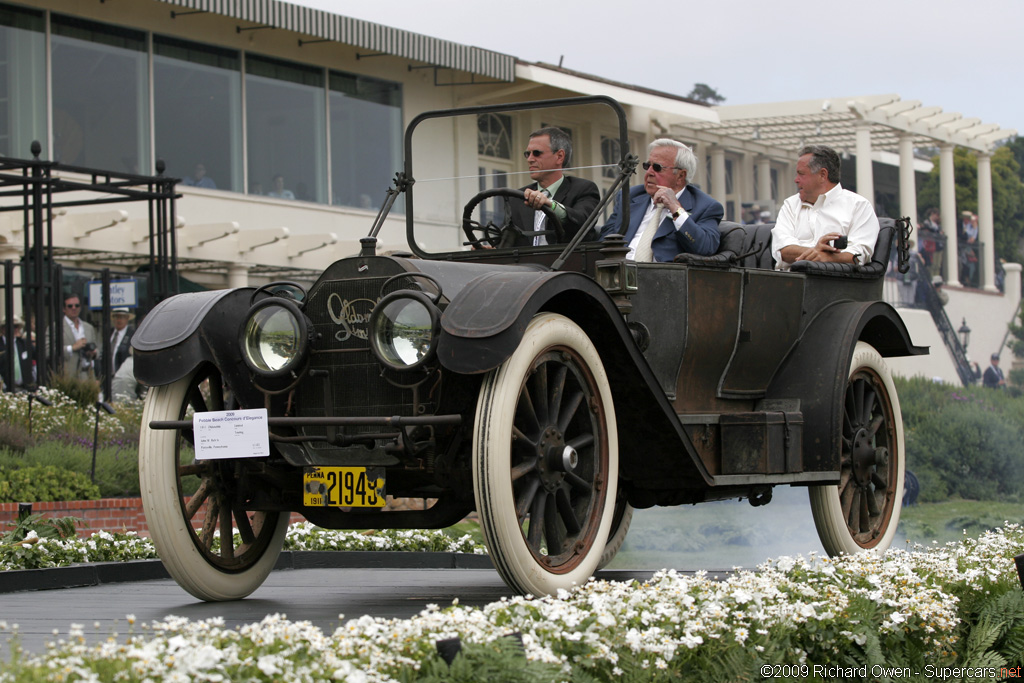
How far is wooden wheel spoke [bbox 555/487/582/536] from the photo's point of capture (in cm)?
519

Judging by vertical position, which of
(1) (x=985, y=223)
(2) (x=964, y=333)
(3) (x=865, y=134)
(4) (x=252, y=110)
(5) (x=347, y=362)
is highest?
(3) (x=865, y=134)

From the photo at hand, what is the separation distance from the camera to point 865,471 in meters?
7.38

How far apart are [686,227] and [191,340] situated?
2.49m

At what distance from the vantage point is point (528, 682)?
11.4 feet

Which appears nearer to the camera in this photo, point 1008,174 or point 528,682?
point 528,682

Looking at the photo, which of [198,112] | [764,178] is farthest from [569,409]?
[764,178]

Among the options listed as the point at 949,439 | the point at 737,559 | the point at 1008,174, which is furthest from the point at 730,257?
the point at 1008,174

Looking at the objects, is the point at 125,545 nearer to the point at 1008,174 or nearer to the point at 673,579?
the point at 673,579

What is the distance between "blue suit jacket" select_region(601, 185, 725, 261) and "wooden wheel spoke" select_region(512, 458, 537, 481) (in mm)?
1894

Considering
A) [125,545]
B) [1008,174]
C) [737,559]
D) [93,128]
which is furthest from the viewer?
[1008,174]

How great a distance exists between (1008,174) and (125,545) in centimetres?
3762

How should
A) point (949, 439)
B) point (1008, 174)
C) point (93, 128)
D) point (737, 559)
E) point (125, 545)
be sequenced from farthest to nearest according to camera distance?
1. point (1008, 174)
2. point (93, 128)
3. point (949, 439)
4. point (737, 559)
5. point (125, 545)

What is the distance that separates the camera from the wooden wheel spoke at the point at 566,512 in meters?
5.19

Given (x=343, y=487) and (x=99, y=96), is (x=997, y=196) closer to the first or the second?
(x=99, y=96)
